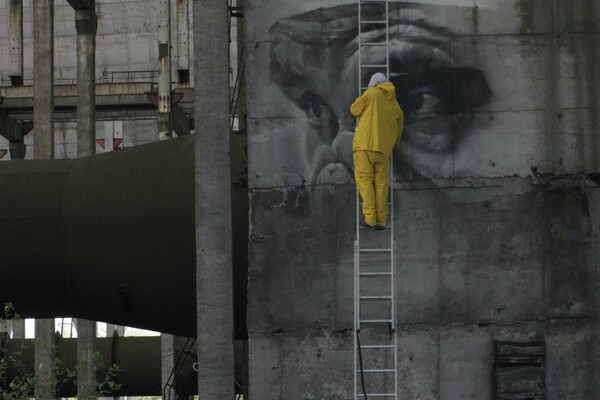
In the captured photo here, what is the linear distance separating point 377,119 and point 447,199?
4.71ft

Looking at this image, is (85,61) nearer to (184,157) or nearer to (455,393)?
(184,157)

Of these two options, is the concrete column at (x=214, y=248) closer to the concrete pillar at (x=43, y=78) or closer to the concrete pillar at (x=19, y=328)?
the concrete pillar at (x=43, y=78)

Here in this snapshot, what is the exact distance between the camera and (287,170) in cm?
1324

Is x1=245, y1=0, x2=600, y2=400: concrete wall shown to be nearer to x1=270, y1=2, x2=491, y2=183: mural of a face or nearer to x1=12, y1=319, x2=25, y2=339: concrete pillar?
x1=270, y1=2, x2=491, y2=183: mural of a face

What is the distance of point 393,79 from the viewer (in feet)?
43.4

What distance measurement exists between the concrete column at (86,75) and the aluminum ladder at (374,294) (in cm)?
1453

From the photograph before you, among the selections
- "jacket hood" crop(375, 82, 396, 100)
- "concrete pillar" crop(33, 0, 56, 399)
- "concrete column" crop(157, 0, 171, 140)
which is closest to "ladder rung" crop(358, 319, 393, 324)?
"jacket hood" crop(375, 82, 396, 100)

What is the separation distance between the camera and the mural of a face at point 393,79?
13.2 meters

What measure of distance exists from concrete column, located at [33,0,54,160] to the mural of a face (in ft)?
44.2

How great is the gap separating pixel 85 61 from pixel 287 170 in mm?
14794

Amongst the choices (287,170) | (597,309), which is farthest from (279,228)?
(597,309)

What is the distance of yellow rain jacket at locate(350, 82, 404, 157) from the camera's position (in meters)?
12.4

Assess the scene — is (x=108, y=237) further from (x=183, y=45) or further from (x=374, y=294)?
(x=183, y=45)

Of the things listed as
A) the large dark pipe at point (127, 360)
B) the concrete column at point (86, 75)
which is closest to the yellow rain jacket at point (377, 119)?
the concrete column at point (86, 75)
